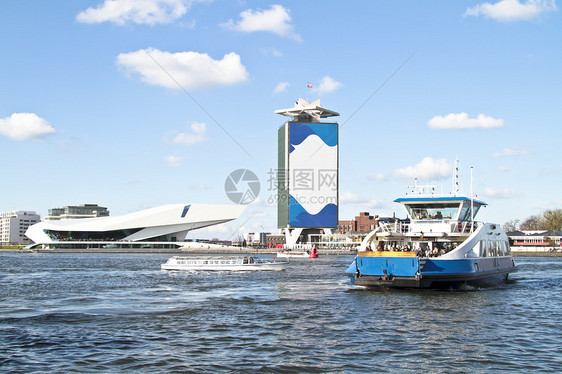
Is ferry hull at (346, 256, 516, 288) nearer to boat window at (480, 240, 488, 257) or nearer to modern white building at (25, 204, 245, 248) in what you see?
boat window at (480, 240, 488, 257)

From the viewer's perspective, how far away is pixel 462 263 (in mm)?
34219

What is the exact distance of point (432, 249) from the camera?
37.2 meters

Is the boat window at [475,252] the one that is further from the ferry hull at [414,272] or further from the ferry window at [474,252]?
the ferry hull at [414,272]

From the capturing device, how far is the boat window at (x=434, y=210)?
38.3 meters

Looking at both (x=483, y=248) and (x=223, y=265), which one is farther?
(x=223, y=265)

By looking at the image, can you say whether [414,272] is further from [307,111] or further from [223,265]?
[307,111]

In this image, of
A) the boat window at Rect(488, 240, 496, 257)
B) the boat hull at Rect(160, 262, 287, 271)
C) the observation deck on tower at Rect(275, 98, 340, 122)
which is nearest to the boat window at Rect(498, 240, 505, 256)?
the boat window at Rect(488, 240, 496, 257)

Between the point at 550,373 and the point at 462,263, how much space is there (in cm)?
1861

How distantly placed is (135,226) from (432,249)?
152000 mm

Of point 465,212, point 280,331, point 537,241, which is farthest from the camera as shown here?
point 537,241

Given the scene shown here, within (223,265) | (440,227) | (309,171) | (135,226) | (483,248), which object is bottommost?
(223,265)

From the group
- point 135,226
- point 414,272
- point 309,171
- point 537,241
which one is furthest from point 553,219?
point 414,272

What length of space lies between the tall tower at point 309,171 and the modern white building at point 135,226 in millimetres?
20814

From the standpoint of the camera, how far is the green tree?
180m
